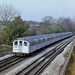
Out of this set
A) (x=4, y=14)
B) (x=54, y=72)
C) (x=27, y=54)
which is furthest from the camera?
Result: (x=4, y=14)

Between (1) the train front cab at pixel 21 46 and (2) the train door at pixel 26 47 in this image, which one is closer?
(2) the train door at pixel 26 47

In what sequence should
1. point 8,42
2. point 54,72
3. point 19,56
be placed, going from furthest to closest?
point 8,42, point 19,56, point 54,72

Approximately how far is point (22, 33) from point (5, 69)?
623 inches

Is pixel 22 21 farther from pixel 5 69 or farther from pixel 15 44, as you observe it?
pixel 5 69

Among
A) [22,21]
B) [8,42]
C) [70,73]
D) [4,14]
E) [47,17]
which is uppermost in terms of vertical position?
[47,17]

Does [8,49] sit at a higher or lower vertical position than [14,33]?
lower

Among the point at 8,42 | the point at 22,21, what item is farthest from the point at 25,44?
the point at 22,21

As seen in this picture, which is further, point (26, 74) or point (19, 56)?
point (19, 56)

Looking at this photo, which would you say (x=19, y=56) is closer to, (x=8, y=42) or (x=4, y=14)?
(x=8, y=42)

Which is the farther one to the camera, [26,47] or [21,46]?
[21,46]

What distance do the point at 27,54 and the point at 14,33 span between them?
11.2 meters

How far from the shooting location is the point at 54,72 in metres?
10.2

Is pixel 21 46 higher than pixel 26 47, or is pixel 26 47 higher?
pixel 21 46

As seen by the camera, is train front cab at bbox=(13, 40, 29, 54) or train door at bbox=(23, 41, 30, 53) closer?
train door at bbox=(23, 41, 30, 53)
